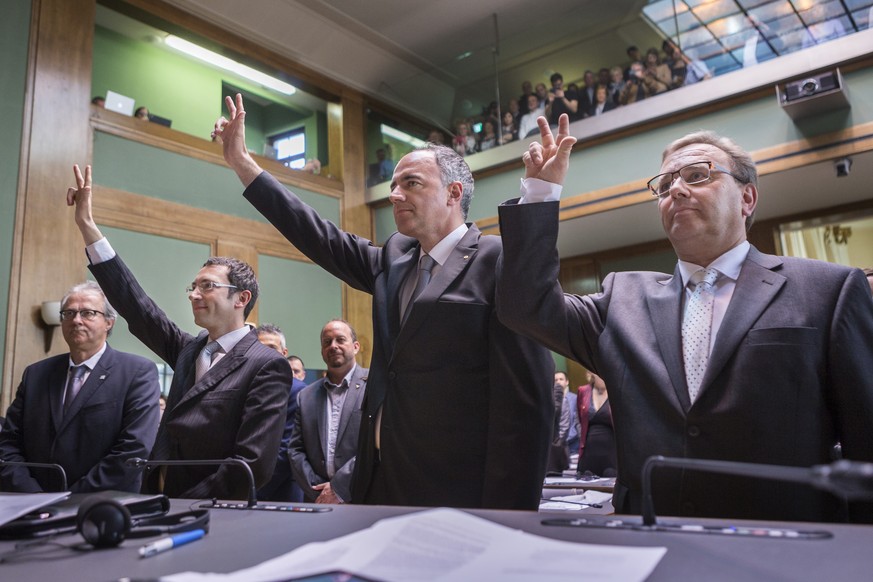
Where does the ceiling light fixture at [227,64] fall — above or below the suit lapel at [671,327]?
above

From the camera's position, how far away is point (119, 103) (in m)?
6.11

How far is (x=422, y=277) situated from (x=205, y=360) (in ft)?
2.97

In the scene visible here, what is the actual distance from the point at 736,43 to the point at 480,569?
601 centimetres

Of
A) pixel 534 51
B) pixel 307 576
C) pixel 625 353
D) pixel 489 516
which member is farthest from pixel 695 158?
pixel 534 51

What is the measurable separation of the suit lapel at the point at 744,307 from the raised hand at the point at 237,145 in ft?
4.04

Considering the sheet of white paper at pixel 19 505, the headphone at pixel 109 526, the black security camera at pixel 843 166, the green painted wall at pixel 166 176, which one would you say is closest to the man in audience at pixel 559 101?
the black security camera at pixel 843 166

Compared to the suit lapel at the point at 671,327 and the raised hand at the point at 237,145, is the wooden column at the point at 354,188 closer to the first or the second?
the raised hand at the point at 237,145

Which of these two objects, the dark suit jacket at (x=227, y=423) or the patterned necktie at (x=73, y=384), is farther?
the patterned necktie at (x=73, y=384)

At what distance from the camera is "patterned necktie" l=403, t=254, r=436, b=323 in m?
1.70

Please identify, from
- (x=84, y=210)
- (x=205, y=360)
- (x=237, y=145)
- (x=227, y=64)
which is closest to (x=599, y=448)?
(x=205, y=360)

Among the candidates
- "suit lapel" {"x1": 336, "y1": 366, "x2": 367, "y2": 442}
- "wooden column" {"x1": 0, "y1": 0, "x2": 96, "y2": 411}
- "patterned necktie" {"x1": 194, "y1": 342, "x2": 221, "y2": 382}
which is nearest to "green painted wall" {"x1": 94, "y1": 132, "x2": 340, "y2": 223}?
"wooden column" {"x1": 0, "y1": 0, "x2": 96, "y2": 411}

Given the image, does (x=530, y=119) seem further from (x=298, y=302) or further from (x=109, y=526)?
(x=109, y=526)

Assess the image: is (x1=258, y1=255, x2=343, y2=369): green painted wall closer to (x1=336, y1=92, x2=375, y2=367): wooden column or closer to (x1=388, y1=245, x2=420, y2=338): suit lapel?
(x1=336, y1=92, x2=375, y2=367): wooden column

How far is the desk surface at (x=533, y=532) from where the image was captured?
58 cm
